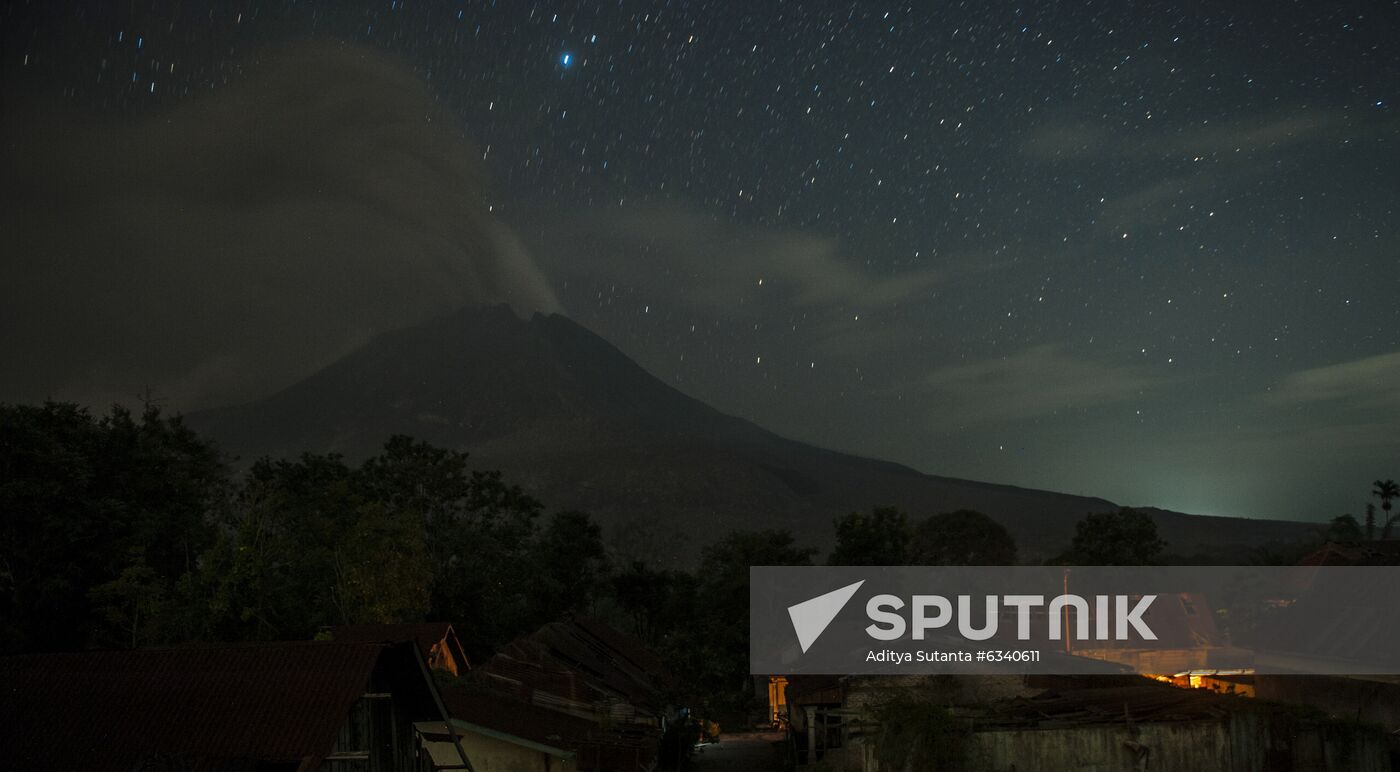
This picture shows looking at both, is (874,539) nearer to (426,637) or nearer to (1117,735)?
(426,637)

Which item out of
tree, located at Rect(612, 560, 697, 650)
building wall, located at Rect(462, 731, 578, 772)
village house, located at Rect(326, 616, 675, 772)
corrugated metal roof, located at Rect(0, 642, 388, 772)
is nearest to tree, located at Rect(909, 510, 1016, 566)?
tree, located at Rect(612, 560, 697, 650)

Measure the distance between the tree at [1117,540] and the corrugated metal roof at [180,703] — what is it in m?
62.6

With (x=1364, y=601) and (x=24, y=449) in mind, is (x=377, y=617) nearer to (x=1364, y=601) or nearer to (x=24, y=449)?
(x=24, y=449)

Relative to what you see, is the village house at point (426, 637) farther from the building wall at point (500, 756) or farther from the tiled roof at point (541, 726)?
the building wall at point (500, 756)

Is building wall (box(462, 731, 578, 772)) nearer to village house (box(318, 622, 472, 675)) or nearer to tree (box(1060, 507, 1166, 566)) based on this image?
village house (box(318, 622, 472, 675))

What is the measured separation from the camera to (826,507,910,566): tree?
49.0 m

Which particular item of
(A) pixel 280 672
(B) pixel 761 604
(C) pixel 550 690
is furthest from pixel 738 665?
(A) pixel 280 672

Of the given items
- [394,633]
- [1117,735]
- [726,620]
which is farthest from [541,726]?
[726,620]

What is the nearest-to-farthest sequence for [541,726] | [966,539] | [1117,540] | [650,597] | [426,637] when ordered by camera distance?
[541,726]
[426,637]
[650,597]
[1117,540]
[966,539]

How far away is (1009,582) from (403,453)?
32.0 metres

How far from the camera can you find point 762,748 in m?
33.1

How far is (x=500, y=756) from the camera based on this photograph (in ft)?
71.5

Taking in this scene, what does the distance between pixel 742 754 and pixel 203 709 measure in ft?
69.8

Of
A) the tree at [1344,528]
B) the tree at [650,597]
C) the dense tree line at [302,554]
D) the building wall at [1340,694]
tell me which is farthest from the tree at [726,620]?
the tree at [1344,528]
